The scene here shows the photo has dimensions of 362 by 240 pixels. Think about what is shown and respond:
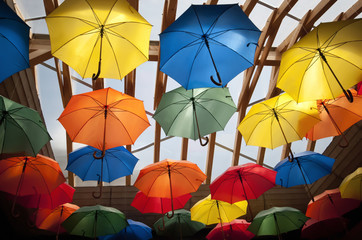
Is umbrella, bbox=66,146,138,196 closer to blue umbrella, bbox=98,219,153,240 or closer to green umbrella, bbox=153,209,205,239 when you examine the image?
blue umbrella, bbox=98,219,153,240

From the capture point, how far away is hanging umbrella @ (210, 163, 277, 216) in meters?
5.49

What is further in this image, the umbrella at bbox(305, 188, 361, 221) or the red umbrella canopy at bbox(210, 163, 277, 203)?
the umbrella at bbox(305, 188, 361, 221)

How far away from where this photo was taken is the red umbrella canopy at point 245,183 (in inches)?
216

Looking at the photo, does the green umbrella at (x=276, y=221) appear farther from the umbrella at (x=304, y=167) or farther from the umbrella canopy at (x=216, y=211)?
the umbrella at (x=304, y=167)

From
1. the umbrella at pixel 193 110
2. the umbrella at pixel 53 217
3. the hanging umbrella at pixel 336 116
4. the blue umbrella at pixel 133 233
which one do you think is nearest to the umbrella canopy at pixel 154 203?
the blue umbrella at pixel 133 233

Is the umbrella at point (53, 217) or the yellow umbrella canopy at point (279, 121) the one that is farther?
the umbrella at point (53, 217)

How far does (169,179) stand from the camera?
542cm

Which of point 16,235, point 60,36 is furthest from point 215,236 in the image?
point 16,235

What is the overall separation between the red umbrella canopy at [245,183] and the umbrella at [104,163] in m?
1.83

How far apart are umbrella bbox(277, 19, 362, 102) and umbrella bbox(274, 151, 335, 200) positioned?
2.31 m

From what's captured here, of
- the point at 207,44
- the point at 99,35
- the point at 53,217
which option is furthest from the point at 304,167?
the point at 53,217

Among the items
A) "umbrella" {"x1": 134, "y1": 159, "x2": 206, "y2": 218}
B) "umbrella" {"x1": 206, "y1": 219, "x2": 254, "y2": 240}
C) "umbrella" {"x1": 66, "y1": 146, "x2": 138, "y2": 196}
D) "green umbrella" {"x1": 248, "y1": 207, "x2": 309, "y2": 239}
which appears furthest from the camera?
"umbrella" {"x1": 206, "y1": 219, "x2": 254, "y2": 240}

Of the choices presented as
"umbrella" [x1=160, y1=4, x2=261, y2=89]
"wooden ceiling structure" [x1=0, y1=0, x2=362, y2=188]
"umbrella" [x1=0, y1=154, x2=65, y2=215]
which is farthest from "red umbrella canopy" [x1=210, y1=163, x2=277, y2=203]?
"umbrella" [x1=0, y1=154, x2=65, y2=215]

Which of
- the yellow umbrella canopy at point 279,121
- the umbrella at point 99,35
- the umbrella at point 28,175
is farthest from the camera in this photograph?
the umbrella at point 28,175
